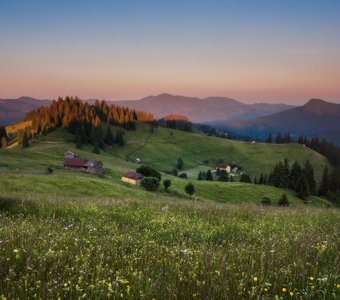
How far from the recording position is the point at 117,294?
4199 mm

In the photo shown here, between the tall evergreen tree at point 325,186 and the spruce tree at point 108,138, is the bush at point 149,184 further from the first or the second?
the spruce tree at point 108,138

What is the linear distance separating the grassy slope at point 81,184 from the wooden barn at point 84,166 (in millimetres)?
3073

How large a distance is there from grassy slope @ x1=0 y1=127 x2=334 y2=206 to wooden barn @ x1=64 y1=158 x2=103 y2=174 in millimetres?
3073

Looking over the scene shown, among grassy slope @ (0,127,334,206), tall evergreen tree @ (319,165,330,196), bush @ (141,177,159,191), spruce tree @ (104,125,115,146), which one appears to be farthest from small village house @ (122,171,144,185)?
spruce tree @ (104,125,115,146)

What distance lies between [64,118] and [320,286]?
203 meters

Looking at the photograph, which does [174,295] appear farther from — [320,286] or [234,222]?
[234,222]

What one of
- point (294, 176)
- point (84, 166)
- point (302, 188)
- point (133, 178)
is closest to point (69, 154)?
point (84, 166)

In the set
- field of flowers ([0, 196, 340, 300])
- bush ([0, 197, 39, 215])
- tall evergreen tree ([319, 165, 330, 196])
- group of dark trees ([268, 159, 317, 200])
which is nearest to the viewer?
field of flowers ([0, 196, 340, 300])

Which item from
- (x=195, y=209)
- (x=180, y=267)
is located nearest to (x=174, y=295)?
(x=180, y=267)

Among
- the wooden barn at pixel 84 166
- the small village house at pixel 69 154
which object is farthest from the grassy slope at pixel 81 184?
the wooden barn at pixel 84 166

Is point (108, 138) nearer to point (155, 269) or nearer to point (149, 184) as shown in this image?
point (149, 184)

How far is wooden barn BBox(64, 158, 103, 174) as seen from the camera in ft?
345

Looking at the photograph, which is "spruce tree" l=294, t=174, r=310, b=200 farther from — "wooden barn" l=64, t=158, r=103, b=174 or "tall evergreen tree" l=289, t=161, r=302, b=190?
"wooden barn" l=64, t=158, r=103, b=174

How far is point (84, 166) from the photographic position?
10762cm
